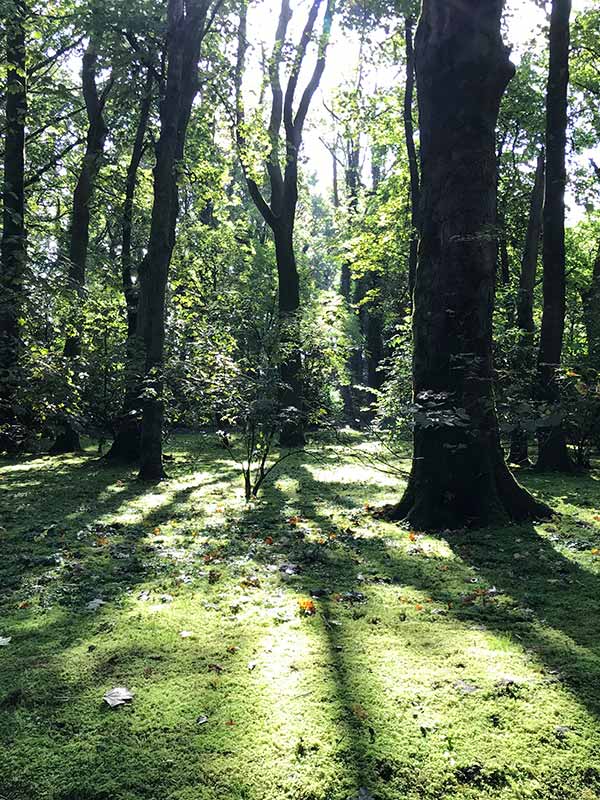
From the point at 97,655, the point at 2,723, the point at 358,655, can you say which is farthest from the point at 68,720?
the point at 358,655

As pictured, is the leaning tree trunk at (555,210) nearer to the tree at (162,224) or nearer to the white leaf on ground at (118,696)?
the tree at (162,224)

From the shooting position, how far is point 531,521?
6.27m

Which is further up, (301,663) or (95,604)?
(301,663)

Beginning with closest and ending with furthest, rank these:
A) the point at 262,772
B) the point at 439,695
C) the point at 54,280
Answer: the point at 262,772, the point at 439,695, the point at 54,280

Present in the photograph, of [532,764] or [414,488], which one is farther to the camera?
[414,488]

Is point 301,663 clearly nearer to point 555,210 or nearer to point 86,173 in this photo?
point 555,210

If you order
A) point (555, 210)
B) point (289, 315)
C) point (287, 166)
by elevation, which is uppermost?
point (287, 166)

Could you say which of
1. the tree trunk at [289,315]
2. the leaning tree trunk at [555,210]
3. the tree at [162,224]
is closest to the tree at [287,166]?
the tree trunk at [289,315]

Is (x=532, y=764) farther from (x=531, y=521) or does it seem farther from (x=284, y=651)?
(x=531, y=521)

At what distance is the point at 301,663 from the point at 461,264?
15.1 feet

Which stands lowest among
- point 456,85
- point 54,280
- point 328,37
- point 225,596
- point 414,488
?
point 225,596

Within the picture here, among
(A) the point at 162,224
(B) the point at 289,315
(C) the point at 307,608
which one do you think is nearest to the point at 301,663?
(C) the point at 307,608

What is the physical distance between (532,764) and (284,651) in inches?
59.2

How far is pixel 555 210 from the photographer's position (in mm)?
10070
